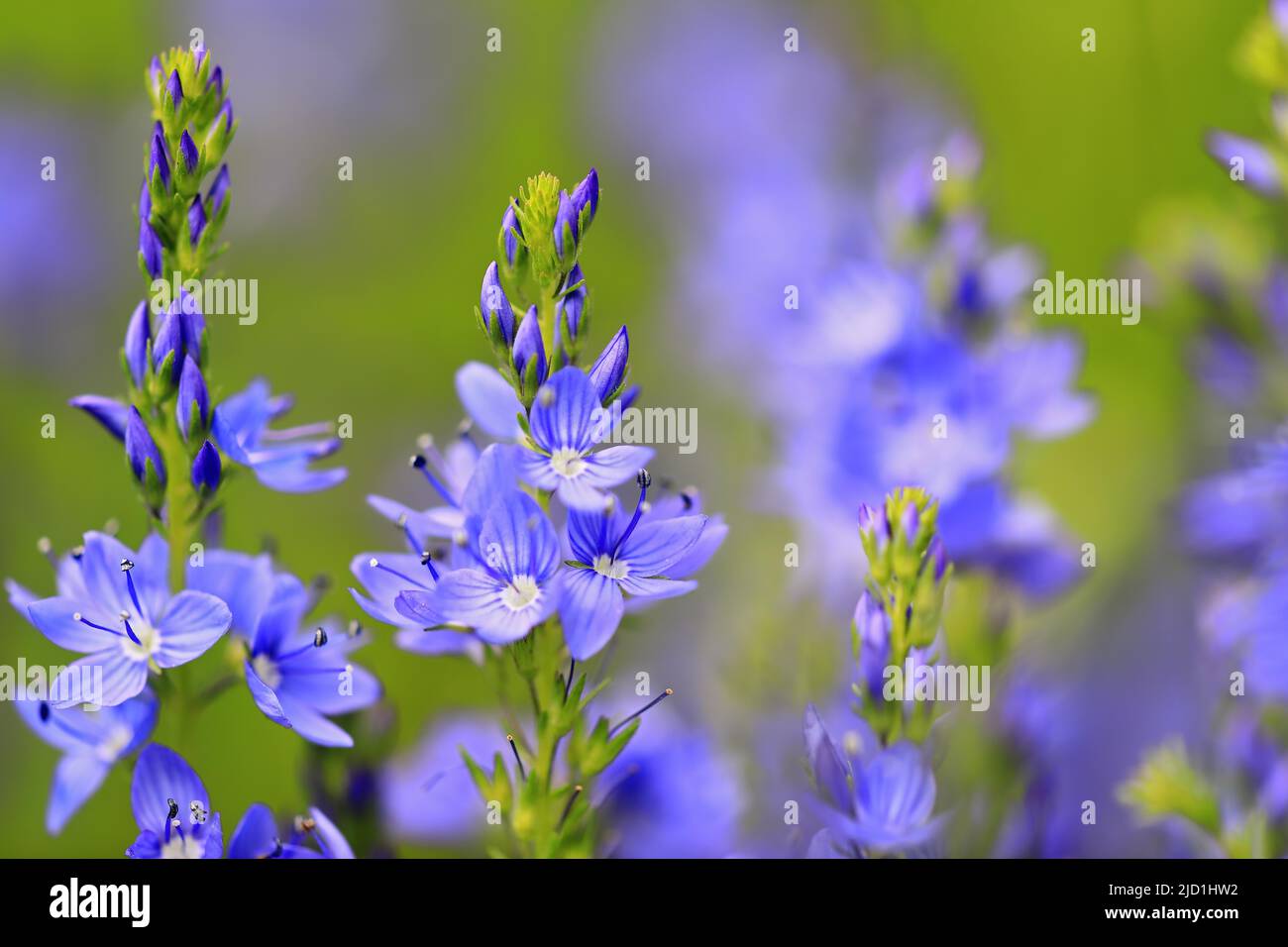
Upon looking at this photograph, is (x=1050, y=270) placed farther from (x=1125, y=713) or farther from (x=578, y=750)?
(x=578, y=750)

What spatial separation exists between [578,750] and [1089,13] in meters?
3.01

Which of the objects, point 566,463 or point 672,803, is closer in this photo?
point 566,463

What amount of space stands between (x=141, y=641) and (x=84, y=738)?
17 cm

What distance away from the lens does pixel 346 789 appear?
5.20ft

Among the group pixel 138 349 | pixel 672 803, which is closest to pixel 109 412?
pixel 138 349

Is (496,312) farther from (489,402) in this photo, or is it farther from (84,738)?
(84,738)

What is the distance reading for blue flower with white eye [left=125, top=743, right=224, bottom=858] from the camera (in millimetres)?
1279

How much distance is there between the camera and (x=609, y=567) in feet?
4.29

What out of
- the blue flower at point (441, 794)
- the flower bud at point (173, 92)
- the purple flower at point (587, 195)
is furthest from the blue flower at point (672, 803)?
the flower bud at point (173, 92)

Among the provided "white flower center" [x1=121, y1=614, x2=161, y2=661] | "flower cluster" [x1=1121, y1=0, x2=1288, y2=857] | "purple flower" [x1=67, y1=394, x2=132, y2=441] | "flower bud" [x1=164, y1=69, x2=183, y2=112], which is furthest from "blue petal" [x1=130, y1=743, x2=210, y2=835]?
"flower cluster" [x1=1121, y1=0, x2=1288, y2=857]

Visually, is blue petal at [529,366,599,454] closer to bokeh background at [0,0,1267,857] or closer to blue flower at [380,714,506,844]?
blue flower at [380,714,506,844]

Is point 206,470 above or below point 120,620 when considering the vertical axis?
above

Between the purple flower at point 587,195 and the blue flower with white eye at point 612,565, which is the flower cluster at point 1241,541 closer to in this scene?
the blue flower with white eye at point 612,565

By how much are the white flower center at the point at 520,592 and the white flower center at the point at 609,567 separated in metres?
0.07
